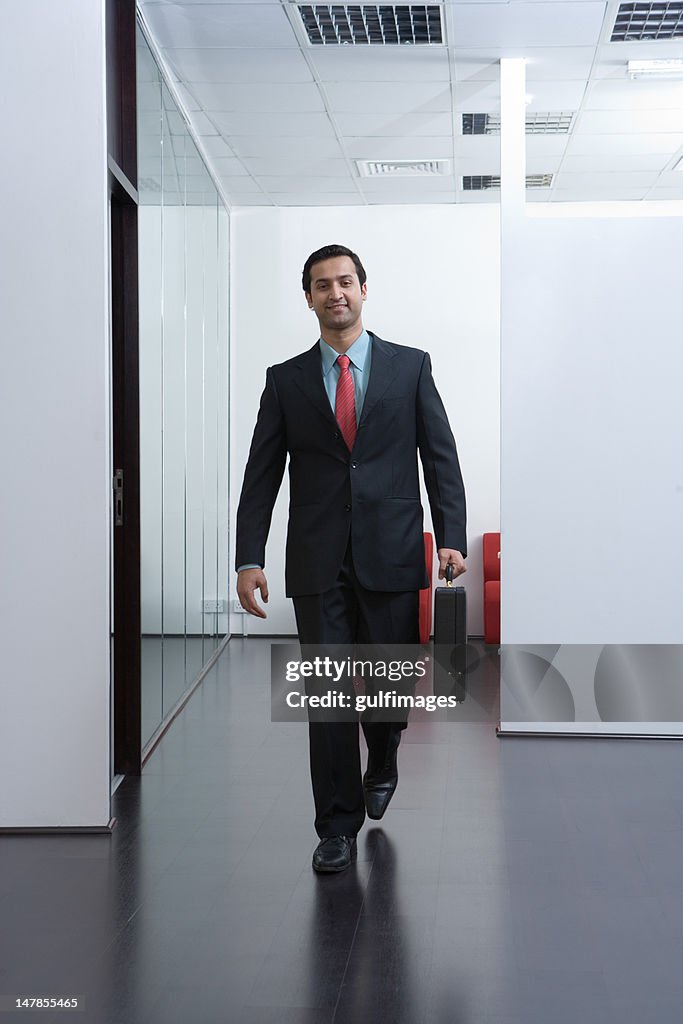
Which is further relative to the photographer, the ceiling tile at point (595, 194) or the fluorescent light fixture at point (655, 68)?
the ceiling tile at point (595, 194)

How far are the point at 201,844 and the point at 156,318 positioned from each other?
2.27 m

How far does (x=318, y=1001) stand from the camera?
8.24 ft

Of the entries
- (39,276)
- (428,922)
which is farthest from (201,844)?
(39,276)

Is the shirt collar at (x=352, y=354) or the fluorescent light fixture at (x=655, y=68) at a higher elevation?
the fluorescent light fixture at (x=655, y=68)

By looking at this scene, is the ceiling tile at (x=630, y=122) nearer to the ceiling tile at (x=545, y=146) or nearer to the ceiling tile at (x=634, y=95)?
the ceiling tile at (x=634, y=95)

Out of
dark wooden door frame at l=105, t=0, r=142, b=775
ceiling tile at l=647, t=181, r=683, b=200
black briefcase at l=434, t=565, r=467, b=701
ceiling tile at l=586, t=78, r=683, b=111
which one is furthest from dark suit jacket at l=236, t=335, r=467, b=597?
ceiling tile at l=647, t=181, r=683, b=200

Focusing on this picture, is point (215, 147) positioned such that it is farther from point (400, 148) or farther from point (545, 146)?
point (545, 146)

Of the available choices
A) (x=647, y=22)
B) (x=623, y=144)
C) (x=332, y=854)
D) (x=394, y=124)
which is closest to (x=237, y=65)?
(x=394, y=124)

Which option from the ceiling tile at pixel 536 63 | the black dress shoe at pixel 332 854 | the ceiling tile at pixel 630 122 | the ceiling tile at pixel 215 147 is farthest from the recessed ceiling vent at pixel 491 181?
the black dress shoe at pixel 332 854

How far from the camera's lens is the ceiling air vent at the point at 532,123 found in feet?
20.6

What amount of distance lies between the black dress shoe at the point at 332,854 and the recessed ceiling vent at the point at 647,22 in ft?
11.5

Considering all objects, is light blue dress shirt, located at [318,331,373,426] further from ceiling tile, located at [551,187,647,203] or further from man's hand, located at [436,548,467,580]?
ceiling tile, located at [551,187,647,203]

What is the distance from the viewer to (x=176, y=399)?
5.50 meters

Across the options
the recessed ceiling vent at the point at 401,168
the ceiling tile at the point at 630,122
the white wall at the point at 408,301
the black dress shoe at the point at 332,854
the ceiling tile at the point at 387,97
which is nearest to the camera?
the black dress shoe at the point at 332,854
